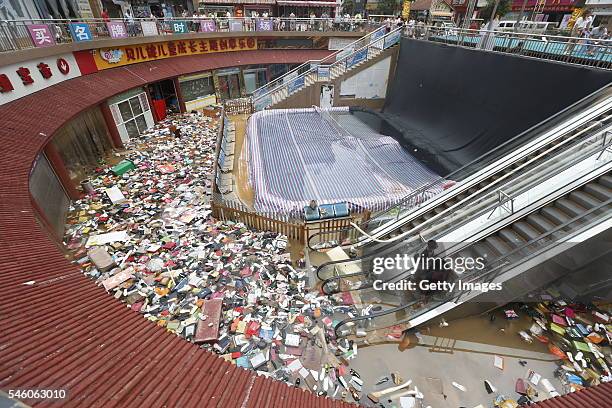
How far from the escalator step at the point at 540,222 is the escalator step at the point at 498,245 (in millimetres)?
737

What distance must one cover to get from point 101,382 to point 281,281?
4.79 metres

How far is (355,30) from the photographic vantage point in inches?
945

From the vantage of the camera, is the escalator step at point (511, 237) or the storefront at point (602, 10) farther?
the storefront at point (602, 10)

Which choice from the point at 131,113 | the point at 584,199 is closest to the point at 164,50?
the point at 131,113

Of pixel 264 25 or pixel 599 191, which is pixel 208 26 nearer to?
pixel 264 25

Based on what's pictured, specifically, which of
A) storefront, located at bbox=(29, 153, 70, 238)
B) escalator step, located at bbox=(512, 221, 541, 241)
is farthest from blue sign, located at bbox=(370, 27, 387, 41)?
storefront, located at bbox=(29, 153, 70, 238)

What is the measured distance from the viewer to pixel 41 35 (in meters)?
11.3

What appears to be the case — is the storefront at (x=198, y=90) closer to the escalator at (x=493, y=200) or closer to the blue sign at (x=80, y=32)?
the blue sign at (x=80, y=32)

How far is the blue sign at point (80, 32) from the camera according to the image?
12.9 m

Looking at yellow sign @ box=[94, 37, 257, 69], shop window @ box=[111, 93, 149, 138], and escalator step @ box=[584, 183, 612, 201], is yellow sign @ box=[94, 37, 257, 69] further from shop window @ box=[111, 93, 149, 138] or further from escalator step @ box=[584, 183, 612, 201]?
escalator step @ box=[584, 183, 612, 201]

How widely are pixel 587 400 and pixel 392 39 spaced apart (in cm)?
1843

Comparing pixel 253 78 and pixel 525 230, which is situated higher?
pixel 525 230

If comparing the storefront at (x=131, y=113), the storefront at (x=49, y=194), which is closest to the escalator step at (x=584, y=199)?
the storefront at (x=49, y=194)

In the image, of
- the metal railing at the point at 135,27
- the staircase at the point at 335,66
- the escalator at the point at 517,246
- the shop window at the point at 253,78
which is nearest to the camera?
the escalator at the point at 517,246
